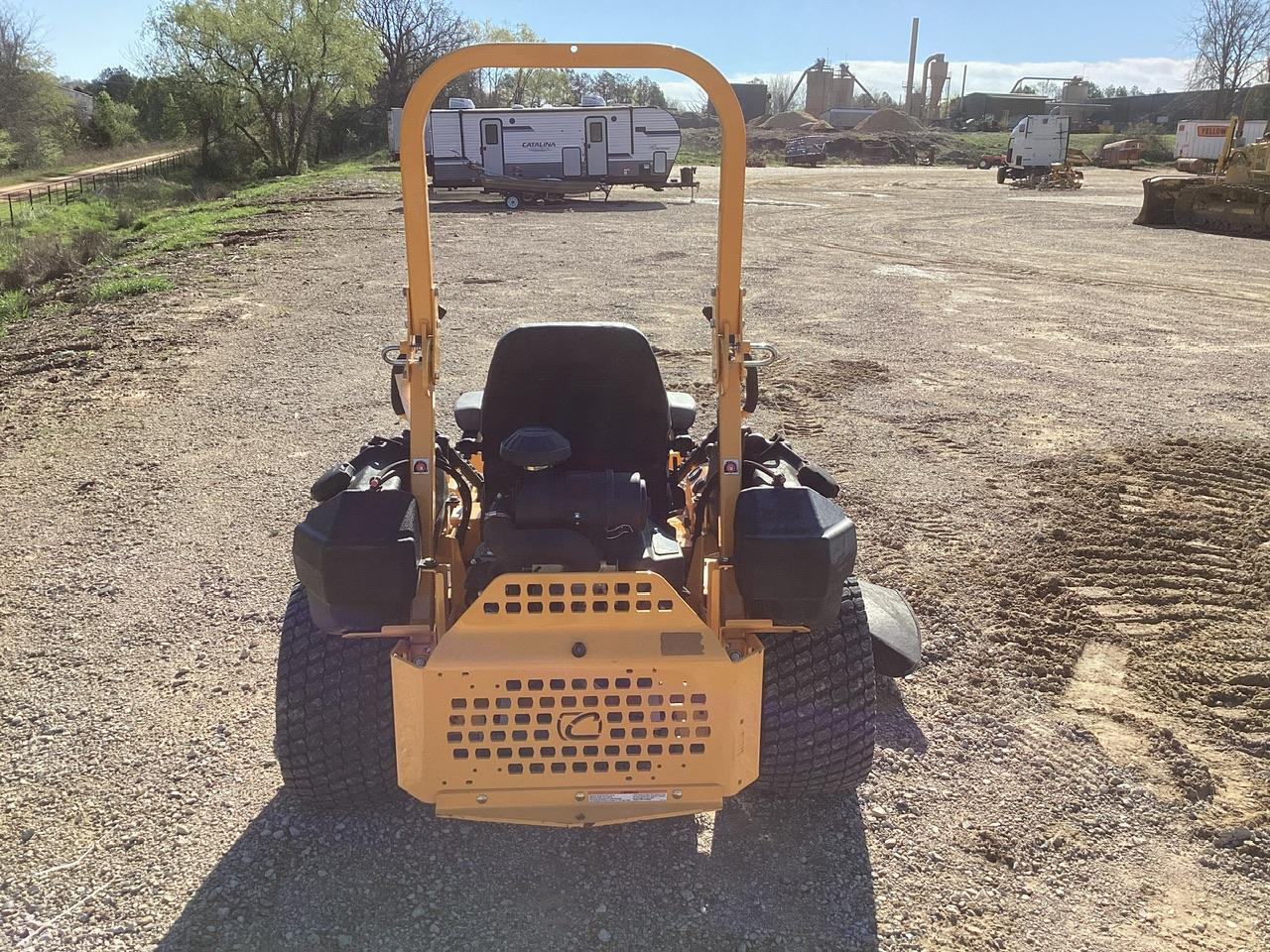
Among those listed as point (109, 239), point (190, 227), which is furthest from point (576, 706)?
point (109, 239)

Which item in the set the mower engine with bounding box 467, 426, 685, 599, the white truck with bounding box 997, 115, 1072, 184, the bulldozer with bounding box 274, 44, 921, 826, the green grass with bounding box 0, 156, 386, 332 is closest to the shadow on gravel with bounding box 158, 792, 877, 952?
the bulldozer with bounding box 274, 44, 921, 826

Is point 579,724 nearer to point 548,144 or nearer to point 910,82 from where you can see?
point 548,144

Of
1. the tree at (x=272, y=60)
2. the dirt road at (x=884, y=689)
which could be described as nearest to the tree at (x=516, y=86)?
the tree at (x=272, y=60)

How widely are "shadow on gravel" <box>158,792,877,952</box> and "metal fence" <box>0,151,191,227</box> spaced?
1094 inches

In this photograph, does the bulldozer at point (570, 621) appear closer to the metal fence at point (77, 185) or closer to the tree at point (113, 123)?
the metal fence at point (77, 185)

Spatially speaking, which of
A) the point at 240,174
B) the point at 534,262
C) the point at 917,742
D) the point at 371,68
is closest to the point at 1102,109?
the point at 371,68

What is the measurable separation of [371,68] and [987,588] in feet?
139

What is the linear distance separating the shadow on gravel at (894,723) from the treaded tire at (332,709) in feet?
5.62

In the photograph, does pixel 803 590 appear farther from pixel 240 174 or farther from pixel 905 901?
pixel 240 174

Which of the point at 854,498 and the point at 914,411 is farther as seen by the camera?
the point at 914,411

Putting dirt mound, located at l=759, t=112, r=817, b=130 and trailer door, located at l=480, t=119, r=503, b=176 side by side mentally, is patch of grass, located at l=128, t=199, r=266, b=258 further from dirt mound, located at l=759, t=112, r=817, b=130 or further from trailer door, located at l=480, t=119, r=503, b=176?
dirt mound, located at l=759, t=112, r=817, b=130

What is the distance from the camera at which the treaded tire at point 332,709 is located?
2.80 meters

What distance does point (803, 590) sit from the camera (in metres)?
2.53

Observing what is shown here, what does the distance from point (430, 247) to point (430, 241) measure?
0.31 feet
